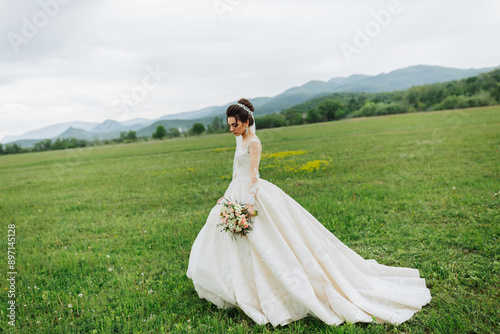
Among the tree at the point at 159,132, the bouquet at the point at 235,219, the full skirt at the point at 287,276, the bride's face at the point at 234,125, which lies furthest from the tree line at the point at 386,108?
the bouquet at the point at 235,219

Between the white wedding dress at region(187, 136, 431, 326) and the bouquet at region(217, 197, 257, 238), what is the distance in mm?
144

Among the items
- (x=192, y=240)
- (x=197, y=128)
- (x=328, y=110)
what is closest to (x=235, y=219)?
(x=192, y=240)

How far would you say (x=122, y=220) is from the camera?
10.1 meters

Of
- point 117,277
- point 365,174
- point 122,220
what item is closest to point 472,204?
point 365,174

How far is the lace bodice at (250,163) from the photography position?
475 cm

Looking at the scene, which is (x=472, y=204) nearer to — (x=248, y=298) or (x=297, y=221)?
(x=297, y=221)

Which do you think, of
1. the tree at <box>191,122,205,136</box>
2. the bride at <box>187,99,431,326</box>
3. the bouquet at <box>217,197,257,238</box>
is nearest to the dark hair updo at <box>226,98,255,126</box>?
the bride at <box>187,99,431,326</box>

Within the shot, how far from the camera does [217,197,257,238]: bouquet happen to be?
443 centimetres

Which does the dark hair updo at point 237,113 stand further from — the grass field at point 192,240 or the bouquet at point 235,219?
the grass field at point 192,240

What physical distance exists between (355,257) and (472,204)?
18.4 feet

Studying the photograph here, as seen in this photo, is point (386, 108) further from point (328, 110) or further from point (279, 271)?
point (279, 271)

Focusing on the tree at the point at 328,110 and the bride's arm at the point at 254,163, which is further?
the tree at the point at 328,110

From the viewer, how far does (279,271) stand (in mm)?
4402

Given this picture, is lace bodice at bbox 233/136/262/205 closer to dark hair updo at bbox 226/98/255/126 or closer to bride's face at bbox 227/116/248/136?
bride's face at bbox 227/116/248/136
